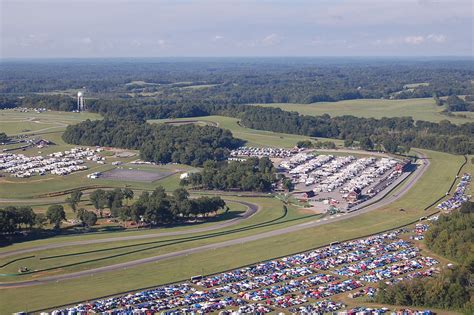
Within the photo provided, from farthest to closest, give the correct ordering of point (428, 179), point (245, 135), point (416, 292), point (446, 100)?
point (446, 100), point (245, 135), point (428, 179), point (416, 292)

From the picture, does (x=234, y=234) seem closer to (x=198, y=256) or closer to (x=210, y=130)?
(x=198, y=256)

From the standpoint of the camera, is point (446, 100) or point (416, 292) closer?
point (416, 292)

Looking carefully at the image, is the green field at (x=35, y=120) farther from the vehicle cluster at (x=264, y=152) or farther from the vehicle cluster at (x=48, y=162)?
the vehicle cluster at (x=264, y=152)

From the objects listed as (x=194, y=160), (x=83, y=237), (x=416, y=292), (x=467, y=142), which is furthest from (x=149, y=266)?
(x=467, y=142)

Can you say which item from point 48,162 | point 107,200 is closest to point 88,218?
point 107,200

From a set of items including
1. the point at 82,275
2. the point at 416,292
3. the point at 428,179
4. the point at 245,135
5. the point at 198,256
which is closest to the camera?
the point at 416,292

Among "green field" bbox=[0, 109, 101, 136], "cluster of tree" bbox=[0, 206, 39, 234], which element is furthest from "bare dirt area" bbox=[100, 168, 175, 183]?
"green field" bbox=[0, 109, 101, 136]

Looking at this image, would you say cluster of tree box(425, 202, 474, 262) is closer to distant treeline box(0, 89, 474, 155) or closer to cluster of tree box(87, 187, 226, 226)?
cluster of tree box(87, 187, 226, 226)

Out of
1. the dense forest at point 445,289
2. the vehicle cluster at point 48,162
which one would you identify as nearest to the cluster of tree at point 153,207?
the vehicle cluster at point 48,162
